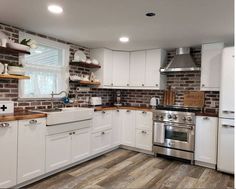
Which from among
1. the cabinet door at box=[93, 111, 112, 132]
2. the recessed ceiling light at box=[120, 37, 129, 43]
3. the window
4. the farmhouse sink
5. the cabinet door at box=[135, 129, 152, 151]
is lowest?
the cabinet door at box=[135, 129, 152, 151]

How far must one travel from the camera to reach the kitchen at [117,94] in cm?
250

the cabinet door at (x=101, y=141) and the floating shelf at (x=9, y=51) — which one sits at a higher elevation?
the floating shelf at (x=9, y=51)

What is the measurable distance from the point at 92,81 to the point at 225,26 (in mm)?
2480

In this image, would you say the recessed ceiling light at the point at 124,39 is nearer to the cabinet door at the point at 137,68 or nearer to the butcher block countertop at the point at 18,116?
the cabinet door at the point at 137,68

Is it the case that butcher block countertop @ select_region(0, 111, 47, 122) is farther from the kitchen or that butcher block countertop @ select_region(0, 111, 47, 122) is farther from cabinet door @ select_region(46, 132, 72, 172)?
cabinet door @ select_region(46, 132, 72, 172)

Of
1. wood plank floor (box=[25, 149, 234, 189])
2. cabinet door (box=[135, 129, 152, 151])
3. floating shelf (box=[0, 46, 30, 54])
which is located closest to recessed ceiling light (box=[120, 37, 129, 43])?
floating shelf (box=[0, 46, 30, 54])

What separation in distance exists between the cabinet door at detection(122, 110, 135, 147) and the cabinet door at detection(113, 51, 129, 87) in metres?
0.68

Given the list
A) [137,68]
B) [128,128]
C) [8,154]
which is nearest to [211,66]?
[137,68]

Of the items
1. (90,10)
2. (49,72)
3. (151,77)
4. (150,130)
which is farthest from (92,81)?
(90,10)

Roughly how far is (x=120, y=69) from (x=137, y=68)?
0.38 m

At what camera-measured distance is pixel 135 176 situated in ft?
10.0

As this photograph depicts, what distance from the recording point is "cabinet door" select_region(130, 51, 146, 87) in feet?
14.8

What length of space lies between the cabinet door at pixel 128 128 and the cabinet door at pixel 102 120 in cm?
41

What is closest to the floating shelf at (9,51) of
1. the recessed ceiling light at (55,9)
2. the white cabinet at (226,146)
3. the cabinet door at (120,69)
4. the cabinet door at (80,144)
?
the recessed ceiling light at (55,9)
